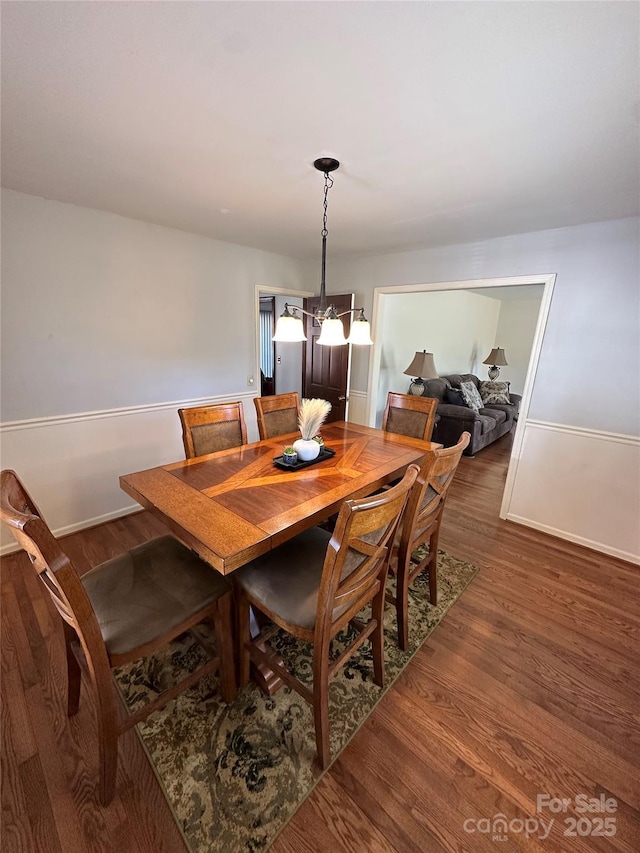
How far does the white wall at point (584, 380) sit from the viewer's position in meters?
2.31

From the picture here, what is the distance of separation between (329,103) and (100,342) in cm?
228

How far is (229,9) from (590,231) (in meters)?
2.63

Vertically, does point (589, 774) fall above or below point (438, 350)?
below

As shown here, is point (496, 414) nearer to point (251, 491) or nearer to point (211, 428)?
point (211, 428)

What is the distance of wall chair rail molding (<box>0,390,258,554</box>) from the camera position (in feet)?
7.76

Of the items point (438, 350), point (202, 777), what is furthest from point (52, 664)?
point (438, 350)

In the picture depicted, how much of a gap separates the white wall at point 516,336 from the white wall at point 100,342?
600cm

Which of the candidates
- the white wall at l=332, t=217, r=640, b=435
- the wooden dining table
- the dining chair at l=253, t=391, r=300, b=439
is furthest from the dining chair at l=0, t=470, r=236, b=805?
the white wall at l=332, t=217, r=640, b=435

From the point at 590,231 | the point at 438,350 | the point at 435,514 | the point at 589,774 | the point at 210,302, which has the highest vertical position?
the point at 590,231

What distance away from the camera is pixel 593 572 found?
93.5 inches

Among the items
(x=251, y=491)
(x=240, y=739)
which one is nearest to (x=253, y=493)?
(x=251, y=491)

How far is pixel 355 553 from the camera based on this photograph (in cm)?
124

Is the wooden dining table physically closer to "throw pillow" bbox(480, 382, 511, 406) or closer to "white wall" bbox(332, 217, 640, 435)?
"white wall" bbox(332, 217, 640, 435)

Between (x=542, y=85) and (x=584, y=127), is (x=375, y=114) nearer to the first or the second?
(x=542, y=85)
